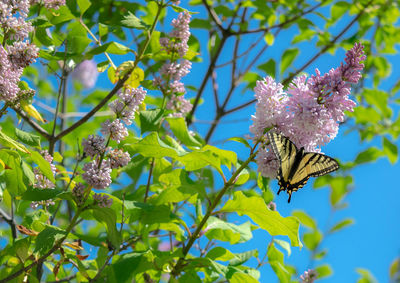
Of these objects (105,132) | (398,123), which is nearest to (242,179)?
(105,132)

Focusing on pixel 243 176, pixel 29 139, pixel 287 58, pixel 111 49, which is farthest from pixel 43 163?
pixel 287 58

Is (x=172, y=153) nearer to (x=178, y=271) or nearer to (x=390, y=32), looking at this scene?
(x=178, y=271)

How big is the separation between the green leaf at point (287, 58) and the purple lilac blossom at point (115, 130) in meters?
2.32

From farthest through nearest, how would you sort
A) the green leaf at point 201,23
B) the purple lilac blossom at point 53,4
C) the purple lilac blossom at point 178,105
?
the green leaf at point 201,23, the purple lilac blossom at point 178,105, the purple lilac blossom at point 53,4

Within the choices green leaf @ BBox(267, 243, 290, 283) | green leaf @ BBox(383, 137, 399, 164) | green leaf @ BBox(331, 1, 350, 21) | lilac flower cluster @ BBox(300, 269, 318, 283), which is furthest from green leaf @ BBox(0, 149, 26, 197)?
green leaf @ BBox(383, 137, 399, 164)

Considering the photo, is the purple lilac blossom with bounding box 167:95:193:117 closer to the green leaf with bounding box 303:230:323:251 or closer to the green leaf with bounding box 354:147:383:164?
the green leaf with bounding box 303:230:323:251

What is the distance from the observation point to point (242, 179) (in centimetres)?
193

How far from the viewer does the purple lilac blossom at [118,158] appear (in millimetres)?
1754

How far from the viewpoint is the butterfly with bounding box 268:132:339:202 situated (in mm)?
1681

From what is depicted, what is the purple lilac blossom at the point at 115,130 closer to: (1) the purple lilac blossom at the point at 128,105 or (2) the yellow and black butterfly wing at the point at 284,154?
(1) the purple lilac blossom at the point at 128,105

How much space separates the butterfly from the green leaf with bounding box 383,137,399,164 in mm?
2279

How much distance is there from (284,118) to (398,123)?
3099 millimetres

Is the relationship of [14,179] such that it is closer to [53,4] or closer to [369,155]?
[53,4]

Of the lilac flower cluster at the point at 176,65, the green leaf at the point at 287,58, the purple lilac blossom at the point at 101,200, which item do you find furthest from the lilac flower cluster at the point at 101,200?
the green leaf at the point at 287,58
